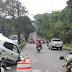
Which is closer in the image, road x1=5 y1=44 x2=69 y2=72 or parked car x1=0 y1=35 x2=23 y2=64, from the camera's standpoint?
road x1=5 y1=44 x2=69 y2=72

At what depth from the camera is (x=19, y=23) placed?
39969 mm

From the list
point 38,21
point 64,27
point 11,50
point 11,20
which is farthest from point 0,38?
point 38,21

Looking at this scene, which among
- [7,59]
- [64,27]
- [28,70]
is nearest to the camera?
[28,70]

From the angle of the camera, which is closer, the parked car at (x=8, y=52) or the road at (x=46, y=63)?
the road at (x=46, y=63)

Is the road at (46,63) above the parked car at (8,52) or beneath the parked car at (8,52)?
beneath

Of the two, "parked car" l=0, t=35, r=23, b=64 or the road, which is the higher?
"parked car" l=0, t=35, r=23, b=64

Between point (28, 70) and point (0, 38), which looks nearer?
point (28, 70)

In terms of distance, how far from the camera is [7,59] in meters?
12.7

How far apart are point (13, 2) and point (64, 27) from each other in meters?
16.8

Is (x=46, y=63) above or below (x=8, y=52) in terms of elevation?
below

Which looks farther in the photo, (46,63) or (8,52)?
(46,63)

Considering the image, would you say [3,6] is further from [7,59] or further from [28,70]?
[28,70]

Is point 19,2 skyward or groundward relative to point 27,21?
skyward

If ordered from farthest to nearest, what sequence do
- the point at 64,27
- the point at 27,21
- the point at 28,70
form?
1. the point at 64,27
2. the point at 27,21
3. the point at 28,70
